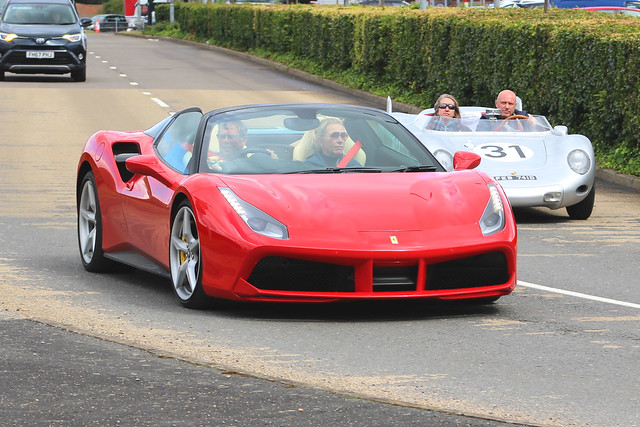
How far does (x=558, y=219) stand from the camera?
12711 millimetres

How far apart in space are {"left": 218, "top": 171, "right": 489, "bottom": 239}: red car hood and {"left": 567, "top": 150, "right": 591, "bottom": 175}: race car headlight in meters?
4.89

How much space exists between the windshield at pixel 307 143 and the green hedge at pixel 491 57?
8.29m

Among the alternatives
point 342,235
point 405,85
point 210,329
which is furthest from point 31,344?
point 405,85

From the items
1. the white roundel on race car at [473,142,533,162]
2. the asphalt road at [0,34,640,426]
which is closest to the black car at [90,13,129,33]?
the white roundel on race car at [473,142,533,162]

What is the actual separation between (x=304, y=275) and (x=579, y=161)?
237 inches

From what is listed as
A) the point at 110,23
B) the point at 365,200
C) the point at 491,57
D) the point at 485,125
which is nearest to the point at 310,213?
the point at 365,200

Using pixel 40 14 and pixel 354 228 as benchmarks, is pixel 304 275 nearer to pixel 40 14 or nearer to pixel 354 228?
pixel 354 228

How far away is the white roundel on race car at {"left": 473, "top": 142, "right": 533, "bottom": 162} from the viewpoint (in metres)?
12.7

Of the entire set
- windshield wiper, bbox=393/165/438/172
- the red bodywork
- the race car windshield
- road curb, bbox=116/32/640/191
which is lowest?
road curb, bbox=116/32/640/191

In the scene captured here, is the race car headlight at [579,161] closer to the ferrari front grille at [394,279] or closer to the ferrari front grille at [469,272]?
the ferrari front grille at [469,272]

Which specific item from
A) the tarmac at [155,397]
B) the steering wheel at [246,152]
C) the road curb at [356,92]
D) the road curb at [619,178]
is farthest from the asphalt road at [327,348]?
the road curb at [356,92]

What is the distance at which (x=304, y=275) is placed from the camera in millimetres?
7203

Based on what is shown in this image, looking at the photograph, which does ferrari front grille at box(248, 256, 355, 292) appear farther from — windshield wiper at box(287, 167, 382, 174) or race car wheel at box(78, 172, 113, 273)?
race car wheel at box(78, 172, 113, 273)

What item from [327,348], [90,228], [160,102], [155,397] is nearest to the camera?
[155,397]
